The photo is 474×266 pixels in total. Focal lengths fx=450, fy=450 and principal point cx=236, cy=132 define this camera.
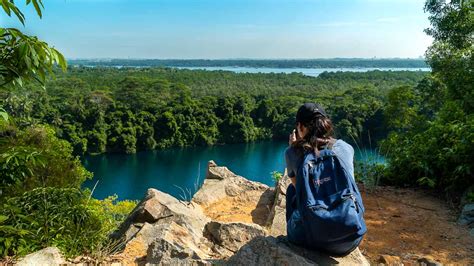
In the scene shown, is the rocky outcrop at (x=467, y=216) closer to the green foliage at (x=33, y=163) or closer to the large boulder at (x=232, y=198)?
the large boulder at (x=232, y=198)

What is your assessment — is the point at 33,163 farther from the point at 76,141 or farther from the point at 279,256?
the point at 76,141

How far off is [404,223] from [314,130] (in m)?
2.26

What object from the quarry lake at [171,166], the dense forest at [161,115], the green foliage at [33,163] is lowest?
the quarry lake at [171,166]

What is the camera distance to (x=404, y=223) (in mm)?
3891

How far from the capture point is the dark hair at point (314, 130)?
6.69ft

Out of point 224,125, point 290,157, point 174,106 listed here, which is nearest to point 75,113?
point 174,106

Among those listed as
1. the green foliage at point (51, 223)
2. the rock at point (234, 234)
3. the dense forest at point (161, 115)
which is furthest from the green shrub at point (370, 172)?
the dense forest at point (161, 115)

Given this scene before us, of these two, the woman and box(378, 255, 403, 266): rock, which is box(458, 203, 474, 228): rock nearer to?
box(378, 255, 403, 266): rock

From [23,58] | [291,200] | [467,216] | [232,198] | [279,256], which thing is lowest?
[232,198]

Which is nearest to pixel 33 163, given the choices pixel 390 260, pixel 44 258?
pixel 44 258

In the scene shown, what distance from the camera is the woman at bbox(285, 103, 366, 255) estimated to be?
6.54 ft

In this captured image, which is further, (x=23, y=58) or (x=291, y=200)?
(x=291, y=200)

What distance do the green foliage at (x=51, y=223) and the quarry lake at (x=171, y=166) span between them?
20.8 metres

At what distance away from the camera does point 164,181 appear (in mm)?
27688
